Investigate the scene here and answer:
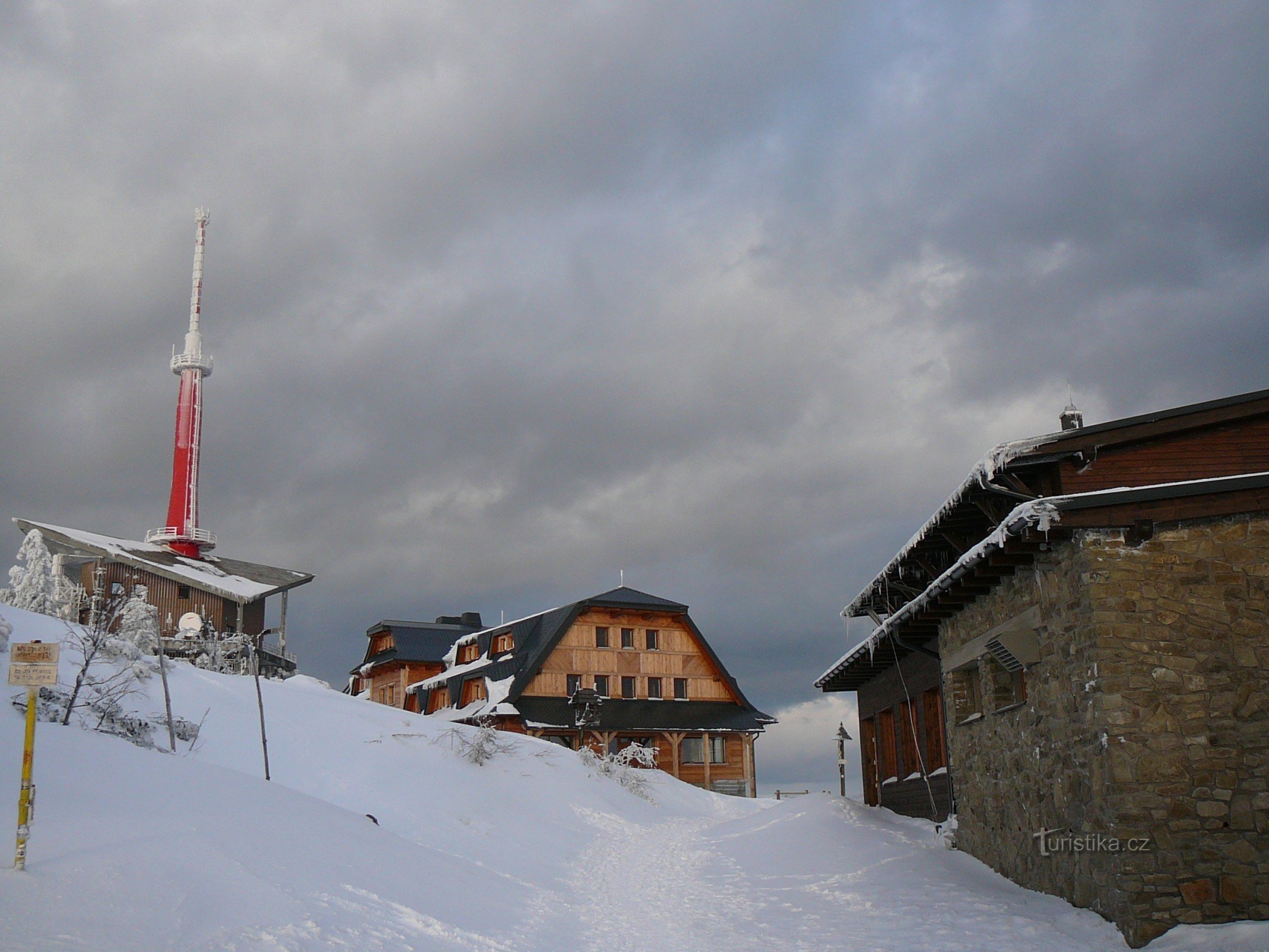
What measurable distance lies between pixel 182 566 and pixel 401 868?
32825mm

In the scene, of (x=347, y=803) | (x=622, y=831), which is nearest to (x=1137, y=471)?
(x=347, y=803)

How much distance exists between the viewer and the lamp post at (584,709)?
111ft

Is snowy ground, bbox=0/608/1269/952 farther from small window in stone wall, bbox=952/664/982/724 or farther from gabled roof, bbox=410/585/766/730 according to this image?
gabled roof, bbox=410/585/766/730

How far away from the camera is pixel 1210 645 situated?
9.37m

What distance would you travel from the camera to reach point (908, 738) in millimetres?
19312

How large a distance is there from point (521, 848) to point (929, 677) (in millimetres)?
7813

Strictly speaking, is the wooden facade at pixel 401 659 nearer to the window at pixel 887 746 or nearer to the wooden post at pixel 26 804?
the window at pixel 887 746

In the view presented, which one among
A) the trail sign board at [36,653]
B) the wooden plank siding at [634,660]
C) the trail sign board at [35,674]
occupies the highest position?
the wooden plank siding at [634,660]

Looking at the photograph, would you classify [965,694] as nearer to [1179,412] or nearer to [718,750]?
[1179,412]

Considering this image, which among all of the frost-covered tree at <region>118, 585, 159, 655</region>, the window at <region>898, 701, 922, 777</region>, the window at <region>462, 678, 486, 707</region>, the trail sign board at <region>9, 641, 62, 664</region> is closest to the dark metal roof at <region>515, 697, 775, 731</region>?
the window at <region>462, 678, 486, 707</region>

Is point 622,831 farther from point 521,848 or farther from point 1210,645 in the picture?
point 1210,645

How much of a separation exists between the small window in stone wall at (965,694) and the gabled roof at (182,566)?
103ft

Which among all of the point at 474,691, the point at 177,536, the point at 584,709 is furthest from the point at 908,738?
the point at 177,536

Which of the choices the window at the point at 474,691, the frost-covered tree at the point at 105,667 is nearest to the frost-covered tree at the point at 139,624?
the frost-covered tree at the point at 105,667
